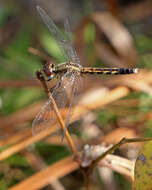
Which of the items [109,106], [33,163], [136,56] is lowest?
[33,163]

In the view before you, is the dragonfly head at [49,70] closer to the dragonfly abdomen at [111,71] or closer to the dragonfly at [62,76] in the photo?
the dragonfly at [62,76]

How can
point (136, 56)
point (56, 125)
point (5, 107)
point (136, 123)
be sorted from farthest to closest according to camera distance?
point (136, 56) < point (5, 107) < point (136, 123) < point (56, 125)

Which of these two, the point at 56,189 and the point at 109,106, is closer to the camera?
the point at 56,189

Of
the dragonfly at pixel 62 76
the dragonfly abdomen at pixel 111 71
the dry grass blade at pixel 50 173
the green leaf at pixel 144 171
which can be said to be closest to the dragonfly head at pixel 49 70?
the dragonfly at pixel 62 76

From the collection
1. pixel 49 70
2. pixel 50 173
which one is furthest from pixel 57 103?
pixel 50 173

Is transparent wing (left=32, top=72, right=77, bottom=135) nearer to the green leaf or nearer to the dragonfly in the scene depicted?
the dragonfly

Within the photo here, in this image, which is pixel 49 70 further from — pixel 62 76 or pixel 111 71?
pixel 111 71

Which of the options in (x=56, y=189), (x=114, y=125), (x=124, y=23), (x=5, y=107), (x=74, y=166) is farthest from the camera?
(x=124, y=23)

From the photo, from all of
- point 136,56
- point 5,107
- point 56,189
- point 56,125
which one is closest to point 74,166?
point 56,125

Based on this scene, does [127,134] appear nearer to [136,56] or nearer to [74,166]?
[74,166]
